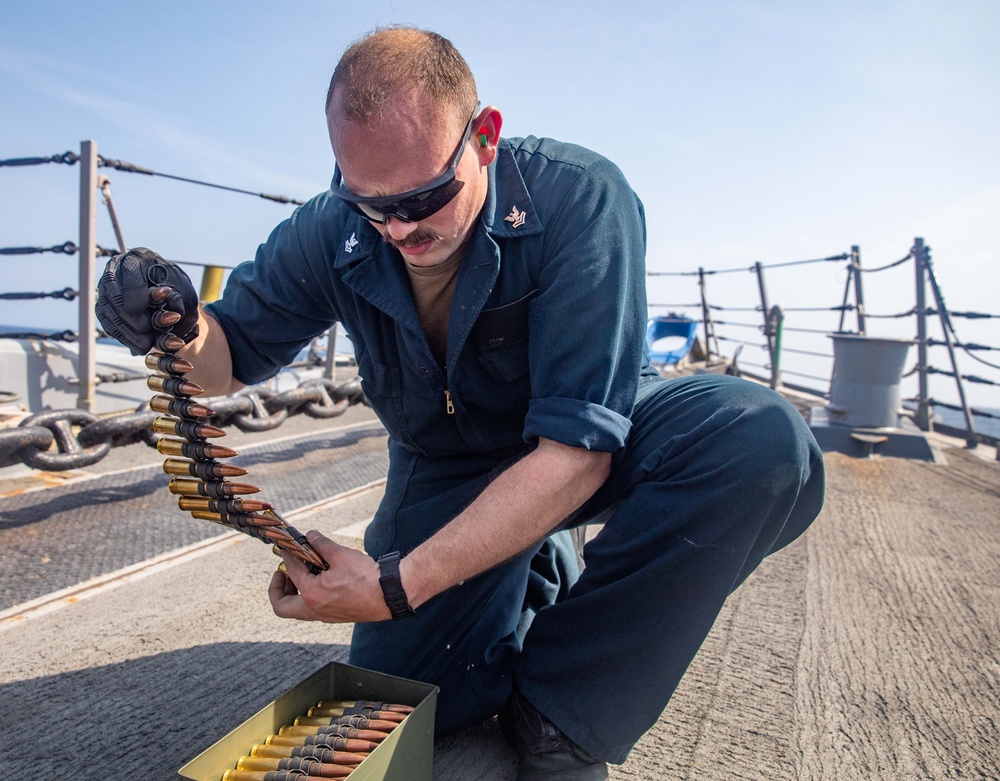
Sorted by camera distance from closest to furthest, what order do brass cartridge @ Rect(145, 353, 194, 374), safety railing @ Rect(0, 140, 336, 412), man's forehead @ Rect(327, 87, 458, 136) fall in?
man's forehead @ Rect(327, 87, 458, 136) → brass cartridge @ Rect(145, 353, 194, 374) → safety railing @ Rect(0, 140, 336, 412)

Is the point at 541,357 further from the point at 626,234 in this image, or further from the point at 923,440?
the point at 923,440

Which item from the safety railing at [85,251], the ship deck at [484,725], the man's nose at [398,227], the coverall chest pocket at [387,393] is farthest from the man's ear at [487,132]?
the safety railing at [85,251]

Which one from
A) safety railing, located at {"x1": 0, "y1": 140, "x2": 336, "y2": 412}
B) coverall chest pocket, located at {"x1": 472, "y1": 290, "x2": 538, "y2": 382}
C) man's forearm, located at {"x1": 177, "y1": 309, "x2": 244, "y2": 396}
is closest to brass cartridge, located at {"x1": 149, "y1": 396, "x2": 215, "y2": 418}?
→ man's forearm, located at {"x1": 177, "y1": 309, "x2": 244, "y2": 396}

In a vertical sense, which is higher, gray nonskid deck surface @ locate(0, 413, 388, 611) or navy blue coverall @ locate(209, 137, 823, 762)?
navy blue coverall @ locate(209, 137, 823, 762)

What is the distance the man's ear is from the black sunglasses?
6cm

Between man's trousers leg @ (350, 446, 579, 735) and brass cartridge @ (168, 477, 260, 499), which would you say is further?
man's trousers leg @ (350, 446, 579, 735)

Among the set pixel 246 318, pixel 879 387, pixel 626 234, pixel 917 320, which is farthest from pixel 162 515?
pixel 917 320

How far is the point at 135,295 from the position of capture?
1.49 meters

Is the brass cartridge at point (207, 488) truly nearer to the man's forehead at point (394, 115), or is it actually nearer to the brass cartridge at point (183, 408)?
the brass cartridge at point (183, 408)

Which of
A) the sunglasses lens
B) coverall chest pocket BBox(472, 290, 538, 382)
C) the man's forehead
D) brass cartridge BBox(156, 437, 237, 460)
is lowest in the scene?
brass cartridge BBox(156, 437, 237, 460)

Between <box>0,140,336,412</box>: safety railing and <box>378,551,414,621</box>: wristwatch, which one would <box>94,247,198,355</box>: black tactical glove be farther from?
<box>0,140,336,412</box>: safety railing

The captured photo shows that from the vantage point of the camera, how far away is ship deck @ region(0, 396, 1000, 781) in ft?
4.80

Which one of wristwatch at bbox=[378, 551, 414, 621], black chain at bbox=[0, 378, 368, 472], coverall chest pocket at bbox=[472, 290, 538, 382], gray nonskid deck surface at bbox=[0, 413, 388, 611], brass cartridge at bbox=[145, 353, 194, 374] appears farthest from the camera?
black chain at bbox=[0, 378, 368, 472]

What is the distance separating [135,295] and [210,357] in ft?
1.11
